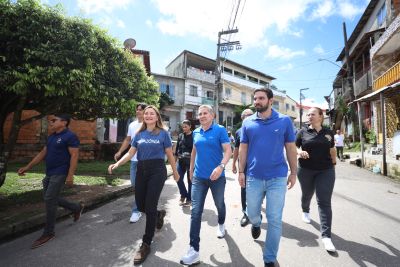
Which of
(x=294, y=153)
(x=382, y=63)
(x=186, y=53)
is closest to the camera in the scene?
(x=294, y=153)

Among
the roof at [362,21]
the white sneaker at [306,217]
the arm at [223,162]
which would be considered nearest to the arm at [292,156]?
the arm at [223,162]

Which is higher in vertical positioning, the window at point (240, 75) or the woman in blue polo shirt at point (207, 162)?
the window at point (240, 75)

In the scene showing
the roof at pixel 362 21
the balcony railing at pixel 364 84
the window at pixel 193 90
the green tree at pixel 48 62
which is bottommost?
the green tree at pixel 48 62

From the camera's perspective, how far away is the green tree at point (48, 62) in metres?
5.57

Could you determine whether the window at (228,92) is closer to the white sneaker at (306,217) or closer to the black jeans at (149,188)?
the white sneaker at (306,217)

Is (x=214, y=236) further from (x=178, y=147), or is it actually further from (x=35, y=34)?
(x=35, y=34)

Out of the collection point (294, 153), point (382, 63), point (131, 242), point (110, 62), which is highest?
point (382, 63)

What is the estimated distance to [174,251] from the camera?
3711mm

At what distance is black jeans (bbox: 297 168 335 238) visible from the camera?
388 cm

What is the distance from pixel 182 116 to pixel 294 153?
28.7 meters

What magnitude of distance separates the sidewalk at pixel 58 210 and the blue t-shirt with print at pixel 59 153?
129 cm

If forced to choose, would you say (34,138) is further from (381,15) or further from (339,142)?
(381,15)

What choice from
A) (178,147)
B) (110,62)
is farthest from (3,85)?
(178,147)

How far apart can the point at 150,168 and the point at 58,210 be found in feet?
10.0
